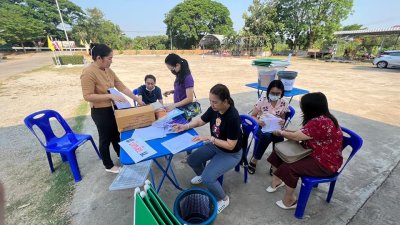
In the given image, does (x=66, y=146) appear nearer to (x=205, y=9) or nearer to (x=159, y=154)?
(x=159, y=154)

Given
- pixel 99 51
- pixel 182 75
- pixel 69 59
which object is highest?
pixel 99 51

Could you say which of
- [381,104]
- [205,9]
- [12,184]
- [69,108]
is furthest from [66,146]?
[205,9]

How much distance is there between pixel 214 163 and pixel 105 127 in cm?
151

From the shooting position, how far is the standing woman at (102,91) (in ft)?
7.58

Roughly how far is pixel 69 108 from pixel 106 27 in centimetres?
4565

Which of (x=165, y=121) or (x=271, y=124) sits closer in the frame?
(x=165, y=121)

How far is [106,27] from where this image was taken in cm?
4444

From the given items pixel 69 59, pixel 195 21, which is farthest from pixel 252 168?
pixel 195 21

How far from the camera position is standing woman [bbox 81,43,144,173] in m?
2.31

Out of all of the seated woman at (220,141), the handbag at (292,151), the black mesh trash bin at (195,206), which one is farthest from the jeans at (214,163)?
the handbag at (292,151)

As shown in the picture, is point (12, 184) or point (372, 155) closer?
point (12, 184)

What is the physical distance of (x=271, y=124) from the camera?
2645mm

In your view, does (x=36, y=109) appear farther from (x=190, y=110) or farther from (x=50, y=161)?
(x=190, y=110)

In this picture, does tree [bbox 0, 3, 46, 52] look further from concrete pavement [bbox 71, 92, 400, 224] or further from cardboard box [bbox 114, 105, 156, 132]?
cardboard box [bbox 114, 105, 156, 132]
